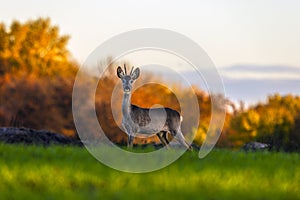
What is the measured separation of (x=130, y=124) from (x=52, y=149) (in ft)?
7.64

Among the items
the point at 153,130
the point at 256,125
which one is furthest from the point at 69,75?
the point at 153,130

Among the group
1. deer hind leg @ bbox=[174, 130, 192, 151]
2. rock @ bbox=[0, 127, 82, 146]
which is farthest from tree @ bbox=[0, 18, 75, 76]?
deer hind leg @ bbox=[174, 130, 192, 151]

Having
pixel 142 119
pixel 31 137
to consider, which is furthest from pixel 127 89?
pixel 31 137

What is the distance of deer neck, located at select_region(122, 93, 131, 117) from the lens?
17.9 meters

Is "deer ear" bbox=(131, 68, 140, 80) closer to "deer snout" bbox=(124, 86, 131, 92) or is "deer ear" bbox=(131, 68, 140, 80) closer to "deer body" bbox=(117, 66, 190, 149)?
"deer body" bbox=(117, 66, 190, 149)

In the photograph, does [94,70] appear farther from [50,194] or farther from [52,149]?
[50,194]

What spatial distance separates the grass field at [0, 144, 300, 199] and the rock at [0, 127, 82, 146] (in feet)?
17.9

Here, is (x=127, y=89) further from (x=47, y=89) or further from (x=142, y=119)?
(x=47, y=89)

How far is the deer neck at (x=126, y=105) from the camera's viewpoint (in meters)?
17.9

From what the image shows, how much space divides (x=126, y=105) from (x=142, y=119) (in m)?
0.59

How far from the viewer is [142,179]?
12.5 metres

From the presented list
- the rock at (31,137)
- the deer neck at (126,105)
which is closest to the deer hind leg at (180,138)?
the deer neck at (126,105)

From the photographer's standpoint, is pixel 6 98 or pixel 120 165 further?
pixel 6 98

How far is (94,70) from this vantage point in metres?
66.2
